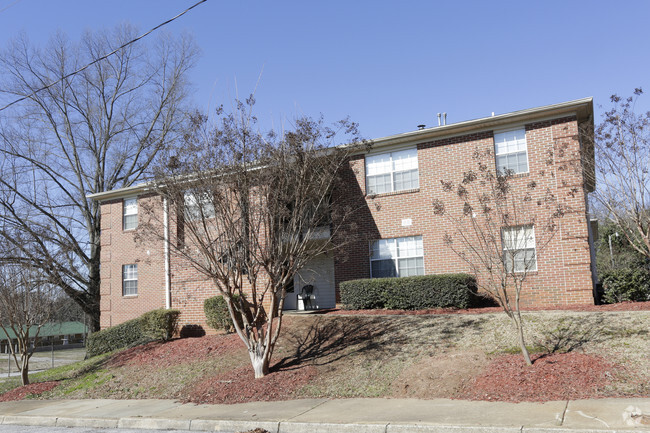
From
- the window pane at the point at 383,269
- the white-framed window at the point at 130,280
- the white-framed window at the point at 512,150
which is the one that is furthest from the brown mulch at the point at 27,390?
the white-framed window at the point at 512,150

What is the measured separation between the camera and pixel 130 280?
2211cm

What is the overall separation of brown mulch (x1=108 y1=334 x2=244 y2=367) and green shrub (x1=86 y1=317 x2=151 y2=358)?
→ 5.32 ft

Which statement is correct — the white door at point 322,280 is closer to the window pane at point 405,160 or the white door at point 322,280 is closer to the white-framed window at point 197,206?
the window pane at point 405,160

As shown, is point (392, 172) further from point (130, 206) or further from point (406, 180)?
point (130, 206)

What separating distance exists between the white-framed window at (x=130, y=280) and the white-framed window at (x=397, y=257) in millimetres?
10390

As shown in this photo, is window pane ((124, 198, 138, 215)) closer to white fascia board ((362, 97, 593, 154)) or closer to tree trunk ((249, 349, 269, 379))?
white fascia board ((362, 97, 593, 154))

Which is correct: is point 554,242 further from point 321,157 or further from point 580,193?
point 321,157

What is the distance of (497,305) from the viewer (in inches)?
602

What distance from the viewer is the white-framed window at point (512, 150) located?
625 inches

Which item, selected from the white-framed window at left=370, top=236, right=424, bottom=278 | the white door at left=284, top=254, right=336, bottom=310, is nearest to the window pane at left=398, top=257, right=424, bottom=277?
the white-framed window at left=370, top=236, right=424, bottom=278

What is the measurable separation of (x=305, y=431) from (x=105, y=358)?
11.6m

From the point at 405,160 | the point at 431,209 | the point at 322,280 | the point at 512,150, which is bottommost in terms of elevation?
the point at 322,280

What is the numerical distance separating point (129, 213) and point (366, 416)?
17.1 meters

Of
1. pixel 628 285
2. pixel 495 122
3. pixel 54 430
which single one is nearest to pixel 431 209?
pixel 495 122
